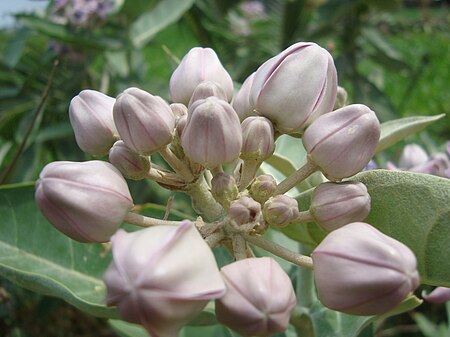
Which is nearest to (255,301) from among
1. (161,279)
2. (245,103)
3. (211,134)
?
(161,279)

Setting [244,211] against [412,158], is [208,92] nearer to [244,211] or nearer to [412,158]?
[244,211]

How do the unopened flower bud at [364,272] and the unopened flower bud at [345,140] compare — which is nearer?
the unopened flower bud at [364,272]

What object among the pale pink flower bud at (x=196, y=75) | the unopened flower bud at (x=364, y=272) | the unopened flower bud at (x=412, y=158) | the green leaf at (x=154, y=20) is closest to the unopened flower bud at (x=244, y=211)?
the unopened flower bud at (x=364, y=272)

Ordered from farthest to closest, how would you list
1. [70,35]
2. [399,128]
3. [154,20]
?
[154,20] → [70,35] → [399,128]

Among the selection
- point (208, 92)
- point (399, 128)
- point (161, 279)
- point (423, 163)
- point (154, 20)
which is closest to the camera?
point (161, 279)

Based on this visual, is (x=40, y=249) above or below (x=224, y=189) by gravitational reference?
below

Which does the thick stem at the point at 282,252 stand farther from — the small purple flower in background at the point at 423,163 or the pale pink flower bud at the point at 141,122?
the small purple flower in background at the point at 423,163
